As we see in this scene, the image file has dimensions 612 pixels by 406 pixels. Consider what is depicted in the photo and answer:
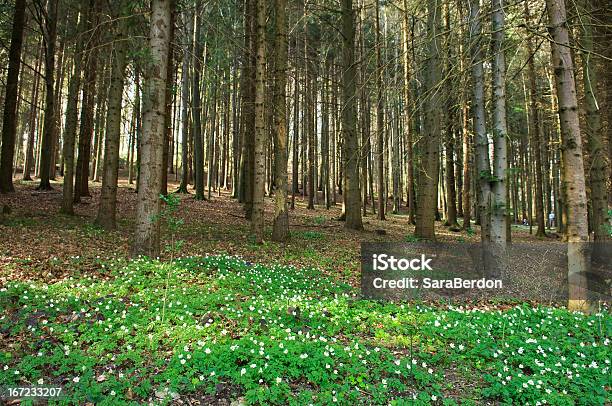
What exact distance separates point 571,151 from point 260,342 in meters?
4.77

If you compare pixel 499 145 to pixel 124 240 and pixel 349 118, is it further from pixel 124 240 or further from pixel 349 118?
pixel 124 240

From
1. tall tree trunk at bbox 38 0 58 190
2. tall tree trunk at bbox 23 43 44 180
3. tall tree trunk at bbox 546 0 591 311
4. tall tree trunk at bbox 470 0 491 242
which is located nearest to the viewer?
tall tree trunk at bbox 546 0 591 311

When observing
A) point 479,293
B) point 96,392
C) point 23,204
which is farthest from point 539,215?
point 23,204

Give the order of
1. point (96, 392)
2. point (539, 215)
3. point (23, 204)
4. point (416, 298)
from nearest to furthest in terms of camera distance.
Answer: point (96, 392), point (416, 298), point (23, 204), point (539, 215)

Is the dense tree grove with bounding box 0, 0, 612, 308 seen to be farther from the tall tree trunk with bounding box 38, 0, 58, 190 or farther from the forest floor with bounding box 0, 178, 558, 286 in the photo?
the forest floor with bounding box 0, 178, 558, 286

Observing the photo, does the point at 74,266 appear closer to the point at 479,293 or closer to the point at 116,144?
the point at 116,144

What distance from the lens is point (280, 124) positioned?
11156 millimetres

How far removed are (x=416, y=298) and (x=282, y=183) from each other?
219 inches

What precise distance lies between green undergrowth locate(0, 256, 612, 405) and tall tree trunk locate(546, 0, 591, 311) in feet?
3.07

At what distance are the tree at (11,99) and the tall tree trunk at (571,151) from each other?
56.9 ft

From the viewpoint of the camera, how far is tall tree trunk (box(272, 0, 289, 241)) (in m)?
11.1

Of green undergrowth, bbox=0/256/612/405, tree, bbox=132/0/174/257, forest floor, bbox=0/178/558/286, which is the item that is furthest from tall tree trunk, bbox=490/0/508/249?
tree, bbox=132/0/174/257

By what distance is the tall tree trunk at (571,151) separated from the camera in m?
5.15

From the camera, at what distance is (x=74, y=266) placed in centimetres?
700
